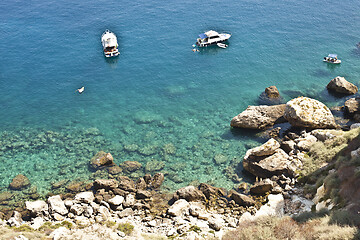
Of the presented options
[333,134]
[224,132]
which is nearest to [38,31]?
[224,132]

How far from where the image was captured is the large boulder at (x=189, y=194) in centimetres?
3177

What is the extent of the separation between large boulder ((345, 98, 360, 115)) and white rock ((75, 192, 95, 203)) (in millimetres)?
37454

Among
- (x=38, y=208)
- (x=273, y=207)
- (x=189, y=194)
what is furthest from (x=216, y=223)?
(x=38, y=208)

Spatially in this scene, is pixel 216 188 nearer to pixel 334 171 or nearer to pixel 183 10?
pixel 334 171

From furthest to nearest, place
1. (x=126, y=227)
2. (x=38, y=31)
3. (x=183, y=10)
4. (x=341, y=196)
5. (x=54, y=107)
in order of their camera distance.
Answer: (x=183, y=10) → (x=38, y=31) → (x=54, y=107) → (x=126, y=227) → (x=341, y=196)

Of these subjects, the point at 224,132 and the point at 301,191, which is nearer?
the point at 301,191

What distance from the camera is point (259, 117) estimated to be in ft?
140

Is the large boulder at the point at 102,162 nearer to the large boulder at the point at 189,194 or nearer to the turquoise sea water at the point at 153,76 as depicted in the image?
the turquoise sea water at the point at 153,76

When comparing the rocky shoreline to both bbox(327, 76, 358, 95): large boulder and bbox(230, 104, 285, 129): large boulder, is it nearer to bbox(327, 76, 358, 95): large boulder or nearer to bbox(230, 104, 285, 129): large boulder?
bbox(230, 104, 285, 129): large boulder

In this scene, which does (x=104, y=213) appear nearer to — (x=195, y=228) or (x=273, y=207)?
(x=195, y=228)

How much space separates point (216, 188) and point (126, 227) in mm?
11782

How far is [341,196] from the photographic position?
23.2 metres

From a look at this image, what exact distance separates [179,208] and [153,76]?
34567 mm

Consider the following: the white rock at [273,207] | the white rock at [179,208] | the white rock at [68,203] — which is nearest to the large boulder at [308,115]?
the white rock at [273,207]
